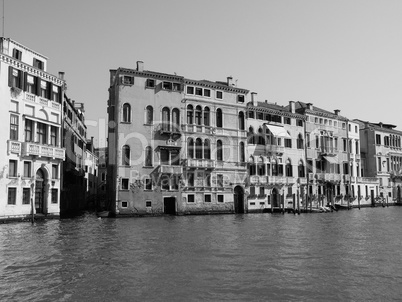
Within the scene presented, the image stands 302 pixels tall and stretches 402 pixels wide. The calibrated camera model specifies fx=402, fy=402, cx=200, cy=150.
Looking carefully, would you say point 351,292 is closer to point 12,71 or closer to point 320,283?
point 320,283

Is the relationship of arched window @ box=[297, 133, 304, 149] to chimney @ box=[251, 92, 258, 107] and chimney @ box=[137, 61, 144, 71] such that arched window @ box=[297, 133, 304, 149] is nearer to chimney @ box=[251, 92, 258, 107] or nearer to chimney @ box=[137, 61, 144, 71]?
chimney @ box=[251, 92, 258, 107]

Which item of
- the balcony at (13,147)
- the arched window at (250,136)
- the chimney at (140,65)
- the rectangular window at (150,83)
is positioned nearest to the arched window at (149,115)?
the rectangular window at (150,83)

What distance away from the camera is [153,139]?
34.3m

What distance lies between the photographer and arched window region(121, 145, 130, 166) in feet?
108

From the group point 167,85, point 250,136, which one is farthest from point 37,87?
point 250,136

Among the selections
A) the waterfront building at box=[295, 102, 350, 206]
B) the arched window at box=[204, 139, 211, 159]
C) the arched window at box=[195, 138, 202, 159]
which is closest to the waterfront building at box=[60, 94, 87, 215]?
the arched window at box=[195, 138, 202, 159]

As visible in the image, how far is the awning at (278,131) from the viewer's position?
40781mm

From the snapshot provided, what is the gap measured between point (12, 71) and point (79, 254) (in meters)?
17.2

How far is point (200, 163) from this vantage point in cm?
3603

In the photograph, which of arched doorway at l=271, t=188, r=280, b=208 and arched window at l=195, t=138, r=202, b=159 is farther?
arched doorway at l=271, t=188, r=280, b=208

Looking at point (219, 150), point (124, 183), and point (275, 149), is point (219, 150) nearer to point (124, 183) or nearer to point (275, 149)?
point (275, 149)

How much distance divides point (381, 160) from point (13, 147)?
159ft

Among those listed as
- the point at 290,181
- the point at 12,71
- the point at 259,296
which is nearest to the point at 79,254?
the point at 259,296

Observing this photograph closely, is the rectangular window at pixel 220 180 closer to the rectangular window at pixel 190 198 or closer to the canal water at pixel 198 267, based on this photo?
the rectangular window at pixel 190 198
